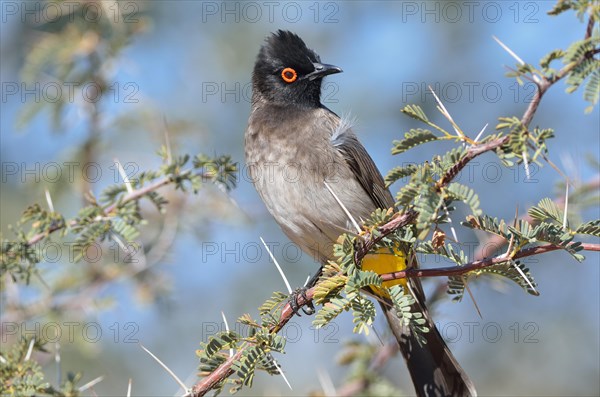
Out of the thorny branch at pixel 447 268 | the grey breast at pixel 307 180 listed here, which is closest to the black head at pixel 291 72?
the grey breast at pixel 307 180

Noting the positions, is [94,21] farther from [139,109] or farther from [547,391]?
[547,391]

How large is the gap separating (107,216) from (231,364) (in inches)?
39.1

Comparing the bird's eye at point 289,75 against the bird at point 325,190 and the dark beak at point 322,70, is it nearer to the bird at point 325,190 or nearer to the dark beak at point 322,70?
the dark beak at point 322,70

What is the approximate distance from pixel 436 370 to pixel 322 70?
186 cm

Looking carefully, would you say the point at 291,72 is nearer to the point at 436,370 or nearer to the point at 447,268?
the point at 436,370

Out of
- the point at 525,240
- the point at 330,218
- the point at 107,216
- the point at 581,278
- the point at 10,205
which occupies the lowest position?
the point at 581,278

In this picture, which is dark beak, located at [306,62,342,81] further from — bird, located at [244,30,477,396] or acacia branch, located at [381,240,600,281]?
acacia branch, located at [381,240,600,281]

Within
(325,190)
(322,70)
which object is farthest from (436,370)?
(322,70)

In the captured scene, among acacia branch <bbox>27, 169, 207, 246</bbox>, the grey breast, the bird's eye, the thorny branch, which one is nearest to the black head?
the bird's eye

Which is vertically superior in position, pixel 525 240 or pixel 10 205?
pixel 525 240

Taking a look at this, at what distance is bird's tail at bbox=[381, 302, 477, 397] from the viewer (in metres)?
3.50

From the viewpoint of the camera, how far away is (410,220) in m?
1.98

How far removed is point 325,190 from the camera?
376 centimetres

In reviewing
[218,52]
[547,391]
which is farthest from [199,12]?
[547,391]
